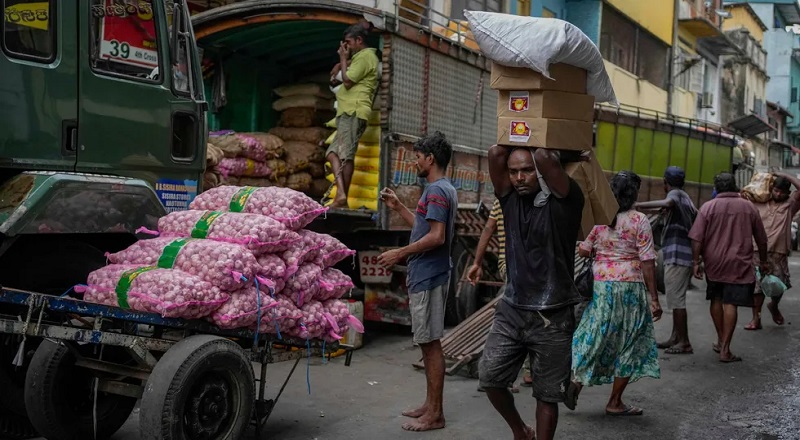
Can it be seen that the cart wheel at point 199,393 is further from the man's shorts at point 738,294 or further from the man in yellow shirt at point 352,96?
the man's shorts at point 738,294

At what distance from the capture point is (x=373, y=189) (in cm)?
799

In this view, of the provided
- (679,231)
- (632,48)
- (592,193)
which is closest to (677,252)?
(679,231)

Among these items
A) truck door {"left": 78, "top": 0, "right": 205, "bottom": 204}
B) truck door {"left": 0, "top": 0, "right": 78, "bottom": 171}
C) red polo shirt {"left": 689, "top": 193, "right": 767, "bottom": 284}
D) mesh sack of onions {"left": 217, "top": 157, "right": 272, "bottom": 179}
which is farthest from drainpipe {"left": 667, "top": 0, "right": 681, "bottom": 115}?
truck door {"left": 0, "top": 0, "right": 78, "bottom": 171}

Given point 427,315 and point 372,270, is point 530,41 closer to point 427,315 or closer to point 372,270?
point 427,315

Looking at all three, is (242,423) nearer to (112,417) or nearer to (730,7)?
(112,417)

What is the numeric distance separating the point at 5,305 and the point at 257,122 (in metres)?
4.89

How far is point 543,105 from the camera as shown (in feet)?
13.8

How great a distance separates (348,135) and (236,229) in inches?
135

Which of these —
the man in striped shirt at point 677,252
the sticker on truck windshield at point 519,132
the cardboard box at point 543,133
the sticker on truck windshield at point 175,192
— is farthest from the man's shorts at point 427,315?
the man in striped shirt at point 677,252

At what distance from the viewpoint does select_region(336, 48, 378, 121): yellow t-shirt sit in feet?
25.5

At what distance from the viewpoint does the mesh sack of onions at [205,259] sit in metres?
4.30

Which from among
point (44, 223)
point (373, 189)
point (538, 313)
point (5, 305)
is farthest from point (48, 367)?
point (373, 189)

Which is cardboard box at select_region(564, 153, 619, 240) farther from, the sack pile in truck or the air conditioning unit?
the air conditioning unit

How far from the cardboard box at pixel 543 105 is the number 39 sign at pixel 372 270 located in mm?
3974
